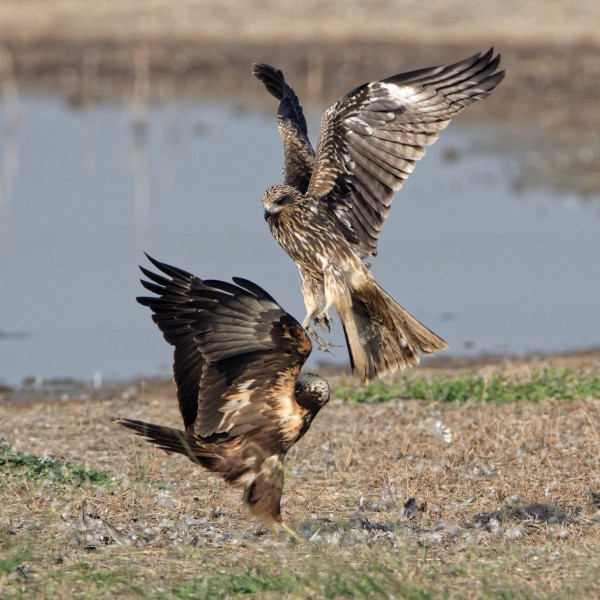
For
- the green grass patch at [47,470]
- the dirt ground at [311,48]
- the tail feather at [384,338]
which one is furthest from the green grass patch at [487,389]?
the dirt ground at [311,48]

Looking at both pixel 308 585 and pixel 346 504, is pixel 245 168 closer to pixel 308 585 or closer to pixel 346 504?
pixel 346 504

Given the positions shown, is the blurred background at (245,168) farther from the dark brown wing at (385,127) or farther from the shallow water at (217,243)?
the dark brown wing at (385,127)

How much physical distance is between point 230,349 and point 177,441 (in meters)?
0.58

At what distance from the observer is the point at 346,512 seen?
6816 mm

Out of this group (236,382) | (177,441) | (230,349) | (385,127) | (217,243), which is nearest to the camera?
(230,349)

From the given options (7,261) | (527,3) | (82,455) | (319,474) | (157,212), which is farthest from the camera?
(527,3)

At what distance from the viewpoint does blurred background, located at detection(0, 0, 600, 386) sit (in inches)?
531

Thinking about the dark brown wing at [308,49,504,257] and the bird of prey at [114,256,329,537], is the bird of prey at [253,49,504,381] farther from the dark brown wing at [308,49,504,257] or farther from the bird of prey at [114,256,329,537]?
the bird of prey at [114,256,329,537]

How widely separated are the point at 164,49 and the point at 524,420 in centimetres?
2134

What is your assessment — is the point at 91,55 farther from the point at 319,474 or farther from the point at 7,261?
the point at 319,474

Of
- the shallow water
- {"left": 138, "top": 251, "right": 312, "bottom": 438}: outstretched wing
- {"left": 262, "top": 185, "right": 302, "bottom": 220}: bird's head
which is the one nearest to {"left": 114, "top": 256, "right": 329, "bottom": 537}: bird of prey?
{"left": 138, "top": 251, "right": 312, "bottom": 438}: outstretched wing

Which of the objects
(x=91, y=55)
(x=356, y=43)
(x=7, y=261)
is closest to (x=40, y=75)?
(x=91, y=55)

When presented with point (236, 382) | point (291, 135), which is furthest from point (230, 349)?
point (291, 135)

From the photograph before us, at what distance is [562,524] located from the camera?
6.36 metres
